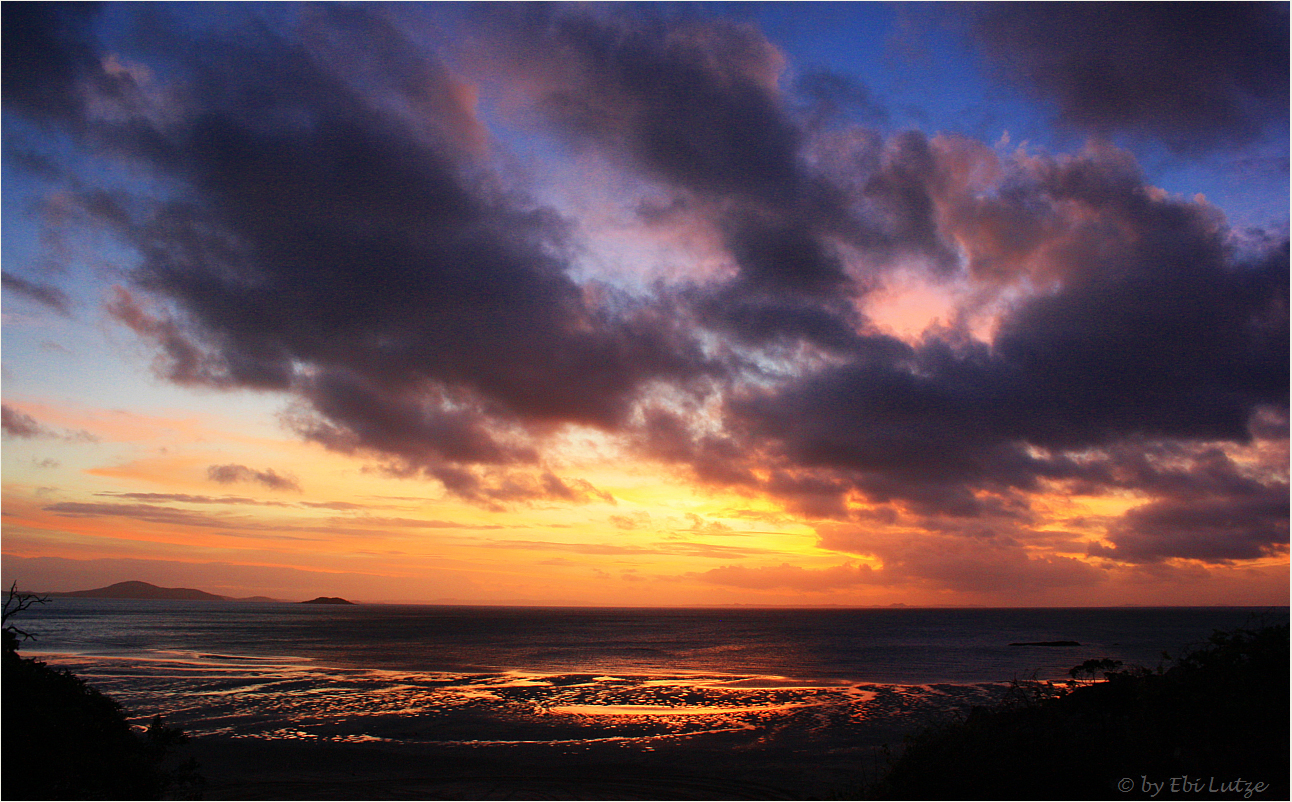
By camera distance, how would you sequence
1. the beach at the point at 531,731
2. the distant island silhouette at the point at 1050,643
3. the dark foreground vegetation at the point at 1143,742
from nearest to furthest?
1. the dark foreground vegetation at the point at 1143,742
2. the beach at the point at 531,731
3. the distant island silhouette at the point at 1050,643

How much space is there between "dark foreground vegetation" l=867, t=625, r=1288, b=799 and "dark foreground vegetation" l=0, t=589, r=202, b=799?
1546 centimetres

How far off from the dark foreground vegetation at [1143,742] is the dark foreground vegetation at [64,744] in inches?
609

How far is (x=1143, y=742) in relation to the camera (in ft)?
37.3

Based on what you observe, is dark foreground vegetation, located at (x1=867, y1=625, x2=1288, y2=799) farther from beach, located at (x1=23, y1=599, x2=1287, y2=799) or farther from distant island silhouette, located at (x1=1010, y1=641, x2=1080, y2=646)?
distant island silhouette, located at (x1=1010, y1=641, x2=1080, y2=646)

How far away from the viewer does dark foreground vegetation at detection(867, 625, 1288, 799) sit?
9.98 m

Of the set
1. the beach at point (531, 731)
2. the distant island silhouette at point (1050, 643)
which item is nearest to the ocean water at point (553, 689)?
the beach at point (531, 731)

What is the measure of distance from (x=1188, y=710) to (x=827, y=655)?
7319 centimetres

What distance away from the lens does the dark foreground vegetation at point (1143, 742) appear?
9977mm

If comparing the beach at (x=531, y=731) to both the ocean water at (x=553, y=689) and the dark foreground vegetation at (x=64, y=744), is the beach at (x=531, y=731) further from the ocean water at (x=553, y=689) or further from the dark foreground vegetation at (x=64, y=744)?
the dark foreground vegetation at (x=64, y=744)

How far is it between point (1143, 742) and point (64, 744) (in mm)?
19938

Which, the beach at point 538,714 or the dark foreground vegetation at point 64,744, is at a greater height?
the dark foreground vegetation at point 64,744

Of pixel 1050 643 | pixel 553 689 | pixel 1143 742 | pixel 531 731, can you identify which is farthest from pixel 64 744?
pixel 1050 643

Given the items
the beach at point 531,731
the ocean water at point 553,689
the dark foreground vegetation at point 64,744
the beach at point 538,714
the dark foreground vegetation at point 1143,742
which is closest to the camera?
the dark foreground vegetation at point 1143,742

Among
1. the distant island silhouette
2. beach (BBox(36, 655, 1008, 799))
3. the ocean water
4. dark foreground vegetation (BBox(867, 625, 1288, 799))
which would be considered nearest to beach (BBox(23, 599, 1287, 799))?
beach (BBox(36, 655, 1008, 799))
